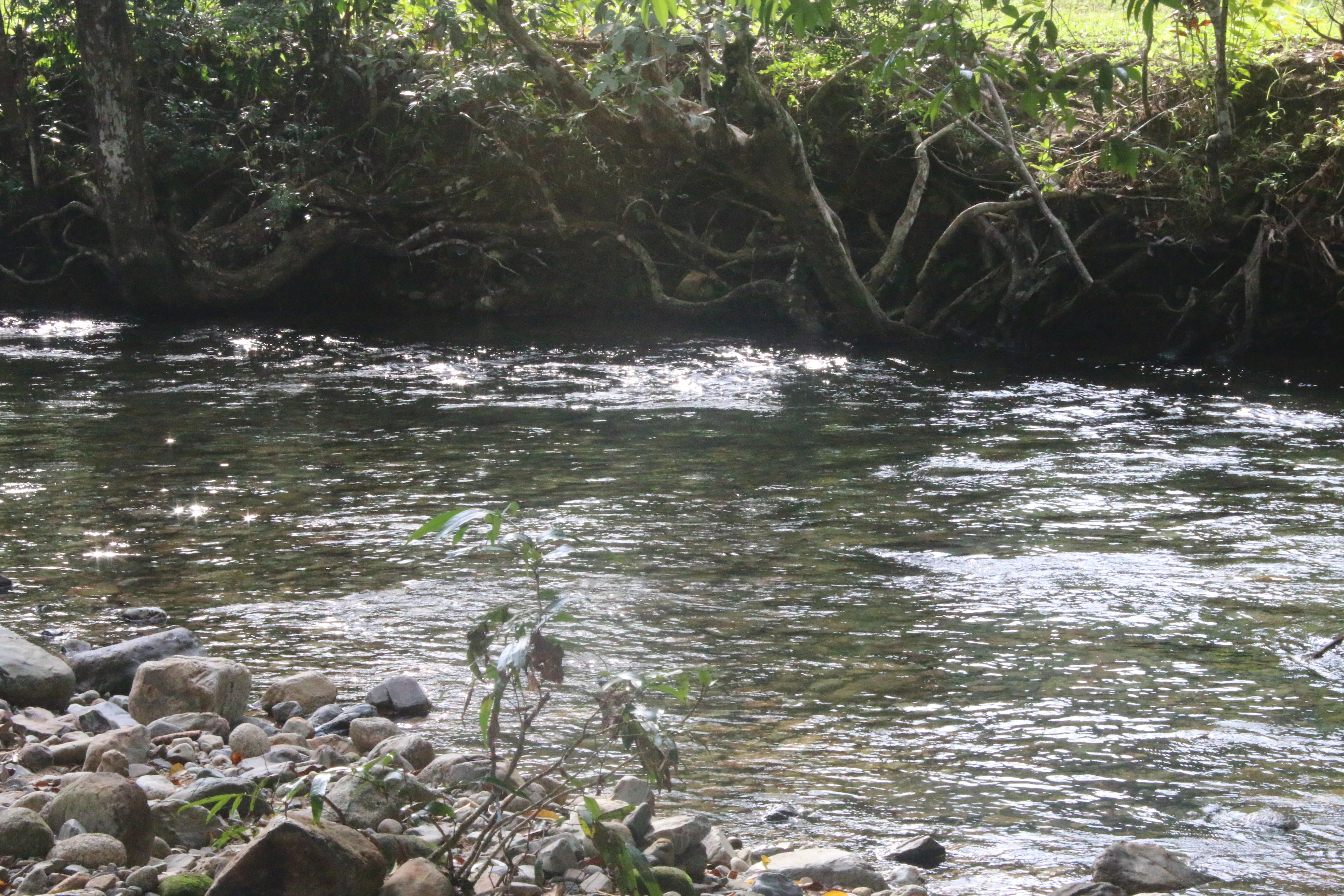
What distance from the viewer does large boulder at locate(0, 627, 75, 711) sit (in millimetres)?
3711

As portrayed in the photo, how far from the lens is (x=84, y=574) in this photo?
17.0ft

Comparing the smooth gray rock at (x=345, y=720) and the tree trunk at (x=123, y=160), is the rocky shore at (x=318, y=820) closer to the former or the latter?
the smooth gray rock at (x=345, y=720)

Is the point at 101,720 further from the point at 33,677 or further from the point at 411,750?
the point at 411,750

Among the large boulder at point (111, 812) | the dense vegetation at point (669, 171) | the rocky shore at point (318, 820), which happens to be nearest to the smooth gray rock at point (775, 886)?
the rocky shore at point (318, 820)

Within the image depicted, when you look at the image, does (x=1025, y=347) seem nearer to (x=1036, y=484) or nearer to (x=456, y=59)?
(x=1036, y=484)

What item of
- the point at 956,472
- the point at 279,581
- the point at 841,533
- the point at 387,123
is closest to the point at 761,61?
the point at 387,123

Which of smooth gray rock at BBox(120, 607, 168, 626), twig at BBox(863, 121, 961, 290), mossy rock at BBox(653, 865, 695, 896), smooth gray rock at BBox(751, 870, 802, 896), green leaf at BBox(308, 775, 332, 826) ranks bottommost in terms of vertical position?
smooth gray rock at BBox(751, 870, 802, 896)

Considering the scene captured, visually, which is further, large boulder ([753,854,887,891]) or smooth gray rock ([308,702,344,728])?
smooth gray rock ([308,702,344,728])

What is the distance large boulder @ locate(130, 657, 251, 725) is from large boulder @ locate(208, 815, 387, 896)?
54.5 inches

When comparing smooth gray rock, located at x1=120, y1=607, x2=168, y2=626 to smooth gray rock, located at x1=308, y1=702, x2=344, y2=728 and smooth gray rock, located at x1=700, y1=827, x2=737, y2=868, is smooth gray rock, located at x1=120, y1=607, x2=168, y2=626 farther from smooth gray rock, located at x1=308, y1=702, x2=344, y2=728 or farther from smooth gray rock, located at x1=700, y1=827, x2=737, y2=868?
smooth gray rock, located at x1=700, y1=827, x2=737, y2=868

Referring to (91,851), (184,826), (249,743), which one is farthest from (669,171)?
(91,851)

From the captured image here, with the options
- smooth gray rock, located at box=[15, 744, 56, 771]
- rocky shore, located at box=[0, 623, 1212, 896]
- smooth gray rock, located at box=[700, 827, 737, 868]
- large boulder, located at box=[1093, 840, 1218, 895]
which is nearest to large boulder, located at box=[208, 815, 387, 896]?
rocky shore, located at box=[0, 623, 1212, 896]

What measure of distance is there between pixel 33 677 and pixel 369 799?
5.09 ft

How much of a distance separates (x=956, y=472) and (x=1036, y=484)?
481 mm
